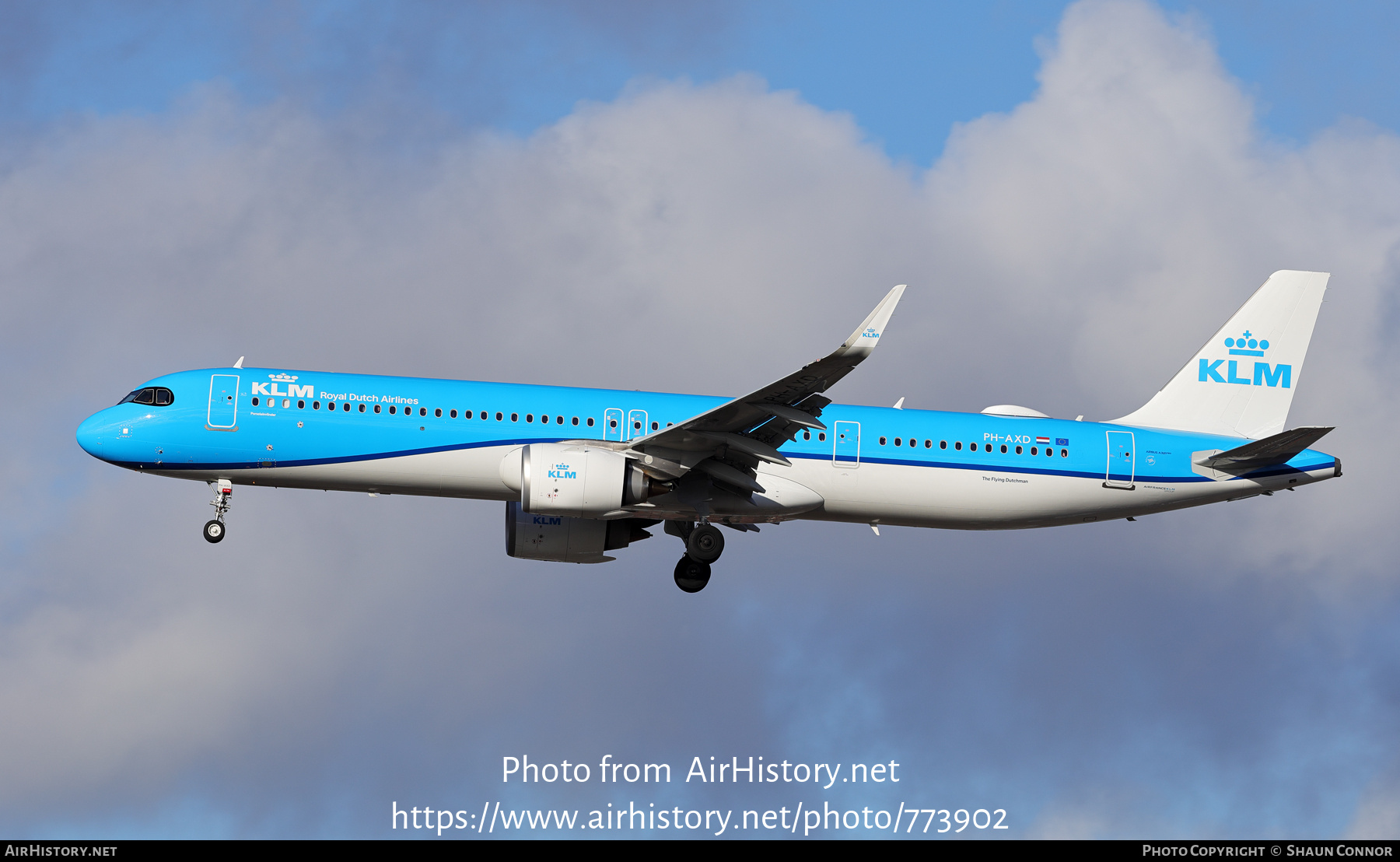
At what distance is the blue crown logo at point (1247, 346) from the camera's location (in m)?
43.0

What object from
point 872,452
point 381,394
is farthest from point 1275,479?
point 381,394

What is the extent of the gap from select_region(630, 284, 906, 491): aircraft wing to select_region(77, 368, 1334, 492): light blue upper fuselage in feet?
5.31

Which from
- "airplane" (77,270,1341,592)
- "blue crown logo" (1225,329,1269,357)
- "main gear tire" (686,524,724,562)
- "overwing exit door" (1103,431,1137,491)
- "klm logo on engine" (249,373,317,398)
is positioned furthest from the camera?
"blue crown logo" (1225,329,1269,357)

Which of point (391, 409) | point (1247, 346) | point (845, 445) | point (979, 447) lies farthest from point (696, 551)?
point (1247, 346)

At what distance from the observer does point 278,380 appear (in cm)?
3672

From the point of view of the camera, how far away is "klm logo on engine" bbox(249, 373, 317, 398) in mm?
36531

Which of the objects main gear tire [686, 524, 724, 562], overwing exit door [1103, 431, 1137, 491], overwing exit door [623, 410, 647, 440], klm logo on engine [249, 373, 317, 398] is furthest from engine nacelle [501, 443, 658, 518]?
overwing exit door [1103, 431, 1137, 491]

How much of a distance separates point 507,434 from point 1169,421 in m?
17.8

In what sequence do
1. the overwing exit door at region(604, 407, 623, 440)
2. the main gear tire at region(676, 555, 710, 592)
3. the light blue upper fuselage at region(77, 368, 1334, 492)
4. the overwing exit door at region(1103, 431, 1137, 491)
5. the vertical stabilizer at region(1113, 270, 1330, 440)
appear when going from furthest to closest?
1. the vertical stabilizer at region(1113, 270, 1330, 440)
2. the main gear tire at region(676, 555, 710, 592)
3. the overwing exit door at region(1103, 431, 1137, 491)
4. the overwing exit door at region(604, 407, 623, 440)
5. the light blue upper fuselage at region(77, 368, 1334, 492)

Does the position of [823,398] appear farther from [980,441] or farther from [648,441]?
[980,441]

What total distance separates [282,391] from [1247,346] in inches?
1021

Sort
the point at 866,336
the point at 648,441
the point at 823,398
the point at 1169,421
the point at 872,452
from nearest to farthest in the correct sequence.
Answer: the point at 866,336 → the point at 823,398 → the point at 648,441 → the point at 872,452 → the point at 1169,421

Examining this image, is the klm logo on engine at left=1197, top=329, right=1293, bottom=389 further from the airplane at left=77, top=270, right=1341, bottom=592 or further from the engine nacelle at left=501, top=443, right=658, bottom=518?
the engine nacelle at left=501, top=443, right=658, bottom=518

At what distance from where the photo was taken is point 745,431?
117 feet
